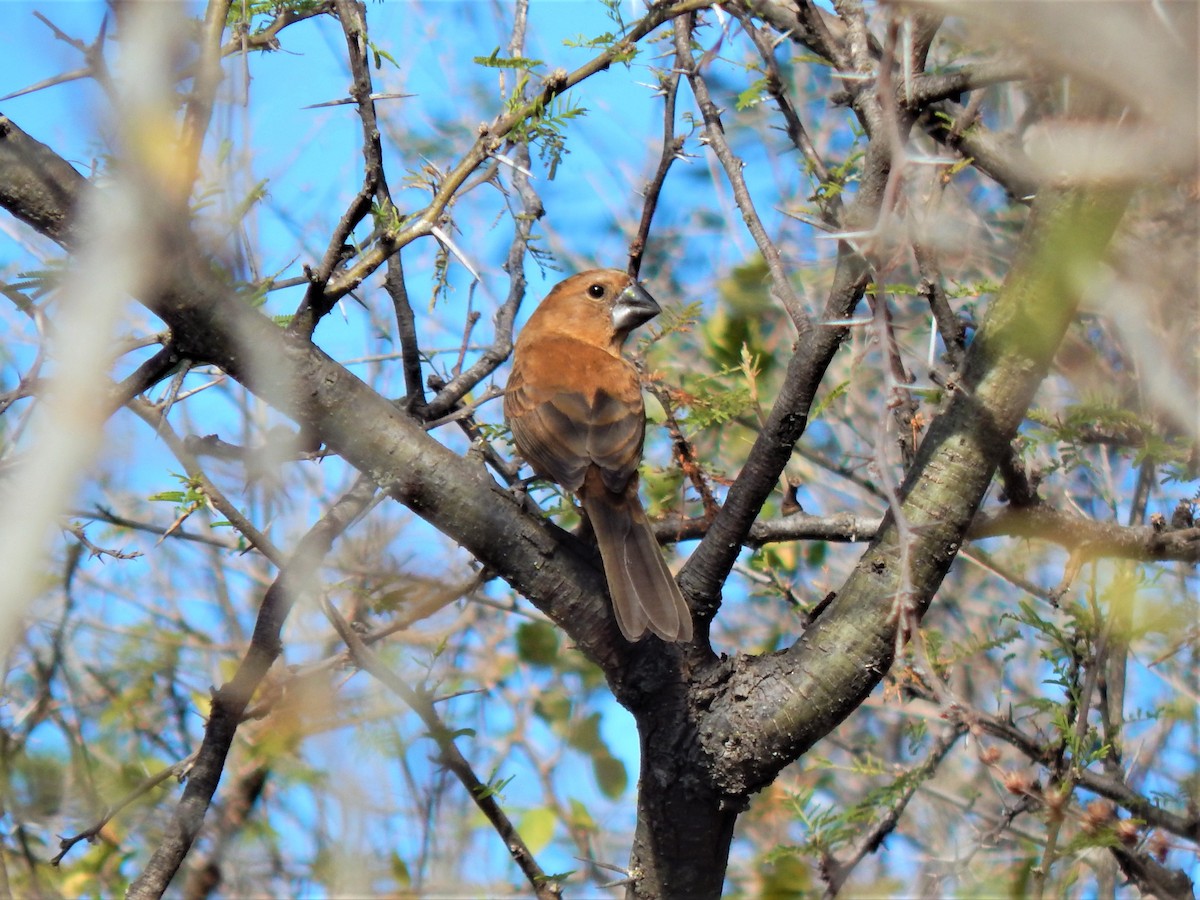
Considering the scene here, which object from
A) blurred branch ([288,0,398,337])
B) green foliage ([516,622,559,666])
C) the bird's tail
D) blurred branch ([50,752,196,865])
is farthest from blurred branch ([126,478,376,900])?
green foliage ([516,622,559,666])

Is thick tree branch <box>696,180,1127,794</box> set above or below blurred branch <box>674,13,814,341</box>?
below

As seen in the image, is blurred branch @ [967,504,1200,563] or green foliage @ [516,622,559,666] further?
green foliage @ [516,622,559,666]

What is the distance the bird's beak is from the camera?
15.9 feet

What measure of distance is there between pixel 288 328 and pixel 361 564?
2.69 feet

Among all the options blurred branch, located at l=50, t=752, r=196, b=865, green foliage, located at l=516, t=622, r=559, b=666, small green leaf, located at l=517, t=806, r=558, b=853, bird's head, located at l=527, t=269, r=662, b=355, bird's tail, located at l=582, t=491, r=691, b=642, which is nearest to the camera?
blurred branch, located at l=50, t=752, r=196, b=865

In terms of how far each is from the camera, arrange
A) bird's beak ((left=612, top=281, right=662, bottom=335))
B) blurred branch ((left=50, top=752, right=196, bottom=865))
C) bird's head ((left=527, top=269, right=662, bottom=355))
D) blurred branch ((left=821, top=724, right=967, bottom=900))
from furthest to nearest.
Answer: bird's head ((left=527, top=269, right=662, bottom=355)) < bird's beak ((left=612, top=281, right=662, bottom=335)) < blurred branch ((left=821, top=724, right=967, bottom=900)) < blurred branch ((left=50, top=752, right=196, bottom=865))

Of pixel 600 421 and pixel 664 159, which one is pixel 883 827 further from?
pixel 664 159

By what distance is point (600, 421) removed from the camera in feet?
13.4

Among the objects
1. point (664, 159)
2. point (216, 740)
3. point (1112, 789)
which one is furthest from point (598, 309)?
point (216, 740)

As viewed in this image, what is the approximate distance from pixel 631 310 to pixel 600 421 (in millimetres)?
1019

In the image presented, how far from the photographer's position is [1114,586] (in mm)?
3338

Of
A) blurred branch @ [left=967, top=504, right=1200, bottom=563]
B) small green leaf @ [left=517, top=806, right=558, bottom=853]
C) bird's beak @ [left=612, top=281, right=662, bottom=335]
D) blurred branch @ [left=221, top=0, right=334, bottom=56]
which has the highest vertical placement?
bird's beak @ [left=612, top=281, right=662, bottom=335]

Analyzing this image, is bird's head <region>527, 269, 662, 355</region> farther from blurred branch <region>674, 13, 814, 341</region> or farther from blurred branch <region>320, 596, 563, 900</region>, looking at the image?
blurred branch <region>320, 596, 563, 900</region>

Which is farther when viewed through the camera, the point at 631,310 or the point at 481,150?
the point at 631,310
